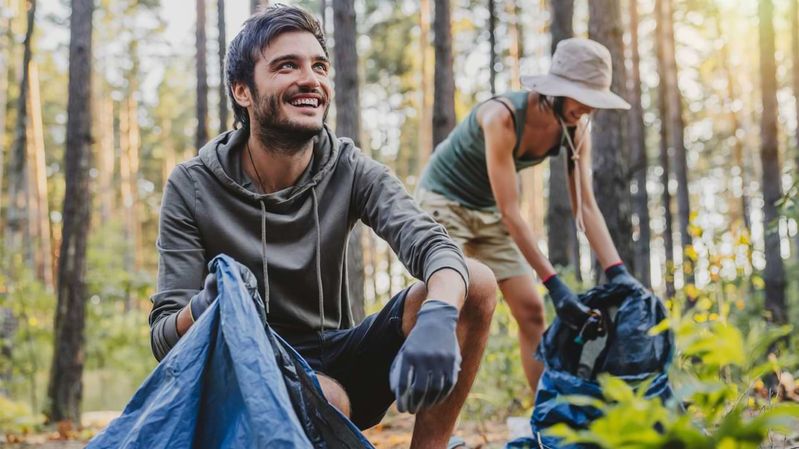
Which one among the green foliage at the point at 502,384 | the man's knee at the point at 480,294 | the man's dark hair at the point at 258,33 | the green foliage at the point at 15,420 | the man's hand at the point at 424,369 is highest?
the man's dark hair at the point at 258,33

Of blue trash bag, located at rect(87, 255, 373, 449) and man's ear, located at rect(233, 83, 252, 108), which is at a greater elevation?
man's ear, located at rect(233, 83, 252, 108)

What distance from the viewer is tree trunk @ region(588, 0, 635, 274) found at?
5.39 meters

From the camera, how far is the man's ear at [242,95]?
2.52 m

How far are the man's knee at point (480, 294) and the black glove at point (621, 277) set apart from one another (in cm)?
112

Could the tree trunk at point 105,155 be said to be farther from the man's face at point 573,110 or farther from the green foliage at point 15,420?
the man's face at point 573,110

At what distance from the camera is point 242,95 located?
8.34 ft

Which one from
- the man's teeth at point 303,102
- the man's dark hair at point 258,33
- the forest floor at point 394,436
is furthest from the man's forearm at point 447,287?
the forest floor at point 394,436

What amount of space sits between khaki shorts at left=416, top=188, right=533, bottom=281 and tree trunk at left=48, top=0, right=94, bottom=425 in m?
4.39

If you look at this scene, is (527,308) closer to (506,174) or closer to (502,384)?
(506,174)

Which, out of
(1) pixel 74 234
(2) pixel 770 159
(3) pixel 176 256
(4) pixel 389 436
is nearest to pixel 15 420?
(1) pixel 74 234

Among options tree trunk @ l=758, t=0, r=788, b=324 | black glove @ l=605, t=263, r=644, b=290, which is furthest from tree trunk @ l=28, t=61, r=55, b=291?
black glove @ l=605, t=263, r=644, b=290

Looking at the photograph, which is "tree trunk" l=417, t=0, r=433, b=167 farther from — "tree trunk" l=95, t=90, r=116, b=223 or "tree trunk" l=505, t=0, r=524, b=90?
"tree trunk" l=95, t=90, r=116, b=223

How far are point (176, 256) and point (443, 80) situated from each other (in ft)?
20.1

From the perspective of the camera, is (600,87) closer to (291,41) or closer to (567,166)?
(567,166)
